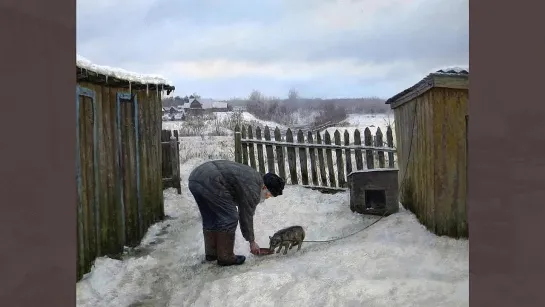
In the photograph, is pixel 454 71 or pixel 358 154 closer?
pixel 454 71

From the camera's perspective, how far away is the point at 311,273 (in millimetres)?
4957

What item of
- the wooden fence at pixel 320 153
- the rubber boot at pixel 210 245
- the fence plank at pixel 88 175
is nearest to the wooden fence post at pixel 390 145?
the wooden fence at pixel 320 153

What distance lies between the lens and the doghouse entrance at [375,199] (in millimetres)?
7641

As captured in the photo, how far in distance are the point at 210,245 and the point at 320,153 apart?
546 centimetres

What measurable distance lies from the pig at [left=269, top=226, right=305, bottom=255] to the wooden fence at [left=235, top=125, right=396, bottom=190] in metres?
4.72

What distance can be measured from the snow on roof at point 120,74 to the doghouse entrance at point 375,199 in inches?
155

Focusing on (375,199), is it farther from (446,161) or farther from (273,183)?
(273,183)

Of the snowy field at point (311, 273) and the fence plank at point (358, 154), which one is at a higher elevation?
the fence plank at point (358, 154)

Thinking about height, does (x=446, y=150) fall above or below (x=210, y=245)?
above

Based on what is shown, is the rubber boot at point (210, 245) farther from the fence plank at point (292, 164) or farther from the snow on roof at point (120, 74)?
the fence plank at point (292, 164)

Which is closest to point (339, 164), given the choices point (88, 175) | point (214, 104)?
point (88, 175)

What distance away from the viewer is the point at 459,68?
586 centimetres
